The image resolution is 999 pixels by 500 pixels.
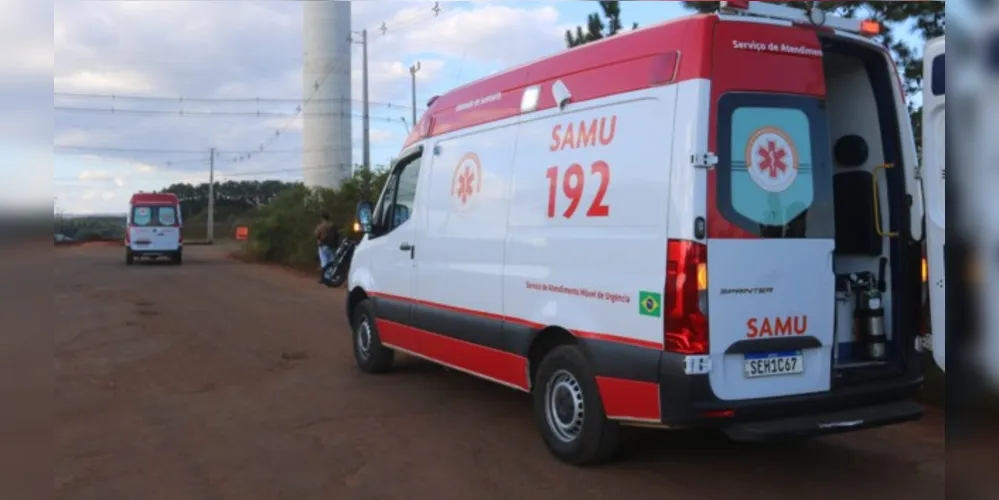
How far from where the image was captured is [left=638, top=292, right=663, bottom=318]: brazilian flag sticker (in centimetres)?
475

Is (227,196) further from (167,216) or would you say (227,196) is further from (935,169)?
(935,169)

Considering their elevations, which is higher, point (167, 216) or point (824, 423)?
point (167, 216)

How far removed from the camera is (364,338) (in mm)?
8898

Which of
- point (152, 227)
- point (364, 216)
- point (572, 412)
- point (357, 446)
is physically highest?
point (152, 227)

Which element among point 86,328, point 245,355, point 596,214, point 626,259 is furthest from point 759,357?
point 86,328

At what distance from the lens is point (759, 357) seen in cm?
484

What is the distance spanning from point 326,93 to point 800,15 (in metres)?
42.4

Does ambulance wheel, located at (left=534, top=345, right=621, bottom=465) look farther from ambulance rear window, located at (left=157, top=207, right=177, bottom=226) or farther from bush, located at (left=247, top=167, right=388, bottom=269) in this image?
ambulance rear window, located at (left=157, top=207, right=177, bottom=226)

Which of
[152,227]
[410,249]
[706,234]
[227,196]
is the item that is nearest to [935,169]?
[706,234]

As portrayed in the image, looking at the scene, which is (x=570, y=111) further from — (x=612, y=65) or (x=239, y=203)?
(x=239, y=203)

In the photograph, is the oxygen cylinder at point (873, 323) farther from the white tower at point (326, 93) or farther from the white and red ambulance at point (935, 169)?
the white tower at point (326, 93)

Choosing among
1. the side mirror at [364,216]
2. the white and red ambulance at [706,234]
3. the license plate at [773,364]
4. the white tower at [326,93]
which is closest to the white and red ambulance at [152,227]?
the white tower at [326,93]

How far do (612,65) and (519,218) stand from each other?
4.35 ft

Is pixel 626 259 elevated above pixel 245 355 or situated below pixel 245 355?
above
